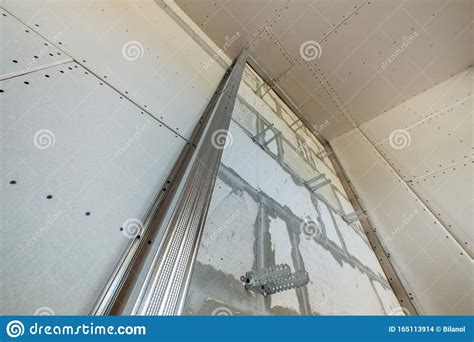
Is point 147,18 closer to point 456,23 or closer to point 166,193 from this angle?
point 166,193

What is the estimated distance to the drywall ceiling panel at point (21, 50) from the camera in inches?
41.5

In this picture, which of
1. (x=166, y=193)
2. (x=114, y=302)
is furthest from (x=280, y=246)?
(x=114, y=302)

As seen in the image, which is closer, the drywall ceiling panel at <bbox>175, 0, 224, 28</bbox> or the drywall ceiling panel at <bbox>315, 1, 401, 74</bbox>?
the drywall ceiling panel at <bbox>315, 1, 401, 74</bbox>

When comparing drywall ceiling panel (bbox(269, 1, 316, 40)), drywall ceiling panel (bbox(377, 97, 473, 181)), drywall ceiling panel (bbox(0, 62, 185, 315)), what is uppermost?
drywall ceiling panel (bbox(269, 1, 316, 40))

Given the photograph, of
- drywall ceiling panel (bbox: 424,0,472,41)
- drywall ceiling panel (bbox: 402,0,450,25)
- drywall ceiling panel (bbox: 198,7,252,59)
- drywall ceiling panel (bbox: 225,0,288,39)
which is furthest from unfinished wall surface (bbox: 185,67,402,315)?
drywall ceiling panel (bbox: 424,0,472,41)

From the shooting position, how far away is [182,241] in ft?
2.91

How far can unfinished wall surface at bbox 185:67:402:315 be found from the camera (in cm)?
114

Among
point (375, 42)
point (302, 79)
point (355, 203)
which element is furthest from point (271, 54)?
point (355, 203)

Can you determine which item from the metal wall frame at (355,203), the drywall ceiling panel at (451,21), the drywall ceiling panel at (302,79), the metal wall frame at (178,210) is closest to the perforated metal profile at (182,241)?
the metal wall frame at (178,210)

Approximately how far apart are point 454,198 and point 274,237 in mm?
2701

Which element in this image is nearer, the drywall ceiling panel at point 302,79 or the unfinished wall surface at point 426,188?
the unfinished wall surface at point 426,188

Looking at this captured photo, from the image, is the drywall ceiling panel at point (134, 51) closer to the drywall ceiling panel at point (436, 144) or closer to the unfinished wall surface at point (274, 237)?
A: the unfinished wall surface at point (274, 237)

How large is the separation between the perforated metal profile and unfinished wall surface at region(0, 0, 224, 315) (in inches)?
7.9

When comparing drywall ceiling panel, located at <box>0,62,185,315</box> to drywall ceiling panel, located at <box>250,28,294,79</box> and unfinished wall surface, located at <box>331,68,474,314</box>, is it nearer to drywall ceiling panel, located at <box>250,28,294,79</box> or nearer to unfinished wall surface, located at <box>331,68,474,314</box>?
drywall ceiling panel, located at <box>250,28,294,79</box>
